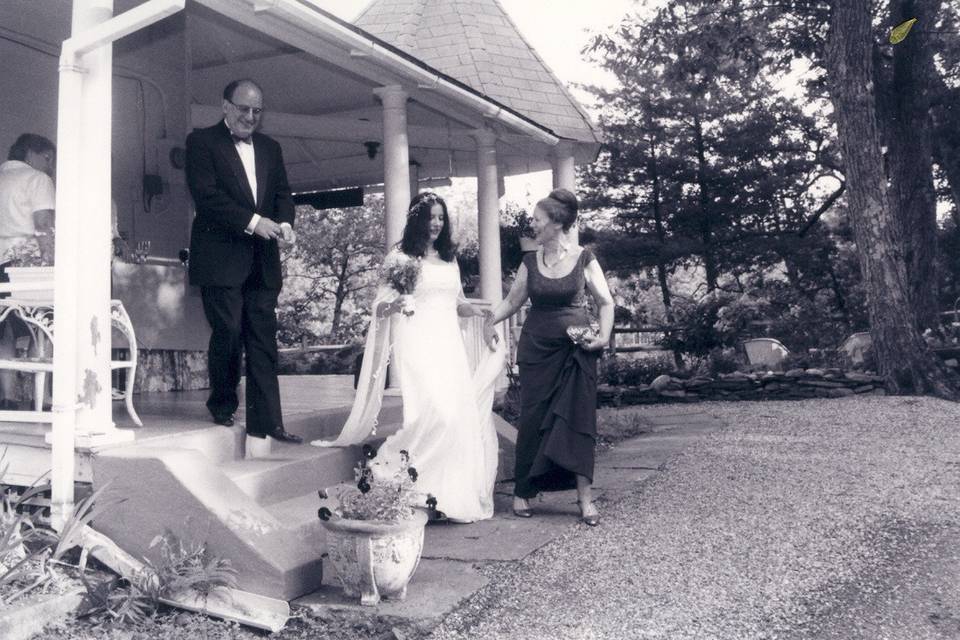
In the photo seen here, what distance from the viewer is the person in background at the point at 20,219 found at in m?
4.86

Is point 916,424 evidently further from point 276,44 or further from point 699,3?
point 699,3

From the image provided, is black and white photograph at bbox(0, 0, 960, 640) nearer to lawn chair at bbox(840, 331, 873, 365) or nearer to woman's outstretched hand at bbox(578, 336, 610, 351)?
woman's outstretched hand at bbox(578, 336, 610, 351)

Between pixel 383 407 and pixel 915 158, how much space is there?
490 inches

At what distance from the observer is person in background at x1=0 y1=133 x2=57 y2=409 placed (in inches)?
191

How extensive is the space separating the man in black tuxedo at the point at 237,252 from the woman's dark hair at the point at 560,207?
5.00 feet

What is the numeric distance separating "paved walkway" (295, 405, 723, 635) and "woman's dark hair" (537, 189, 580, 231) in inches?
70.2

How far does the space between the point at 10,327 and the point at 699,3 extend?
13.3 meters

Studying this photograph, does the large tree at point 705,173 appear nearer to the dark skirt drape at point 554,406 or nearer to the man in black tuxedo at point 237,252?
the dark skirt drape at point 554,406

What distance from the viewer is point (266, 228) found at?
4.68 meters

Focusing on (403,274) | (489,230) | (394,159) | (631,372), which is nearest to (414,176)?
(489,230)

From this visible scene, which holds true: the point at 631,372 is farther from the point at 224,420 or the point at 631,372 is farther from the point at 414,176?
the point at 224,420

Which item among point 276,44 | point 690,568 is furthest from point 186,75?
point 690,568

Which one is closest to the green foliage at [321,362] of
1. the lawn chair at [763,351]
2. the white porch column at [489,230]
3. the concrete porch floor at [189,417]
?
the white porch column at [489,230]

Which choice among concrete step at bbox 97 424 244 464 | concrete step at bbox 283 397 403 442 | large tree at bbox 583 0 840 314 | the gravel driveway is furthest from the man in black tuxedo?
large tree at bbox 583 0 840 314
